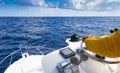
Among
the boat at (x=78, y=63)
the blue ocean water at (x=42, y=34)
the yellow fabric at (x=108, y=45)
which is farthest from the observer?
the blue ocean water at (x=42, y=34)

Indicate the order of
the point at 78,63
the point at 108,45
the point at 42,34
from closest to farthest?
the point at 108,45 → the point at 78,63 → the point at 42,34

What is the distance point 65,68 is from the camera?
86.0 inches

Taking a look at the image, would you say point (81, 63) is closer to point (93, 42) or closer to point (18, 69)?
point (93, 42)

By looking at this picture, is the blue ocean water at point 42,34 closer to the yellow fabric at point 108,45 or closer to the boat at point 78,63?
the boat at point 78,63

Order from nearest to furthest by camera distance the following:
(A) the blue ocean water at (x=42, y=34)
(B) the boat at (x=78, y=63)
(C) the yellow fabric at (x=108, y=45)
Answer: (C) the yellow fabric at (x=108, y=45), (B) the boat at (x=78, y=63), (A) the blue ocean water at (x=42, y=34)

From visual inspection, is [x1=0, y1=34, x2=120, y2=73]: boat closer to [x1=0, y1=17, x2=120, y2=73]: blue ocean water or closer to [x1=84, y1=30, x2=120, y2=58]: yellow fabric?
[x1=84, y1=30, x2=120, y2=58]: yellow fabric

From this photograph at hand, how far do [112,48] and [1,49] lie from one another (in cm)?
818

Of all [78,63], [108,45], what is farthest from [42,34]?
[108,45]

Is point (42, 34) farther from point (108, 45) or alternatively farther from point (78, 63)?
point (108, 45)

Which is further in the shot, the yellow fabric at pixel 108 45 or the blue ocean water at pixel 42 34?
the blue ocean water at pixel 42 34

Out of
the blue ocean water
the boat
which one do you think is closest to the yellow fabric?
the boat

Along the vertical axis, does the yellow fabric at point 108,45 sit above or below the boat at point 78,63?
above

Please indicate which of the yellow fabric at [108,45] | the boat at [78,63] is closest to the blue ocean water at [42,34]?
the boat at [78,63]

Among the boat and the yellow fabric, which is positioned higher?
the yellow fabric
